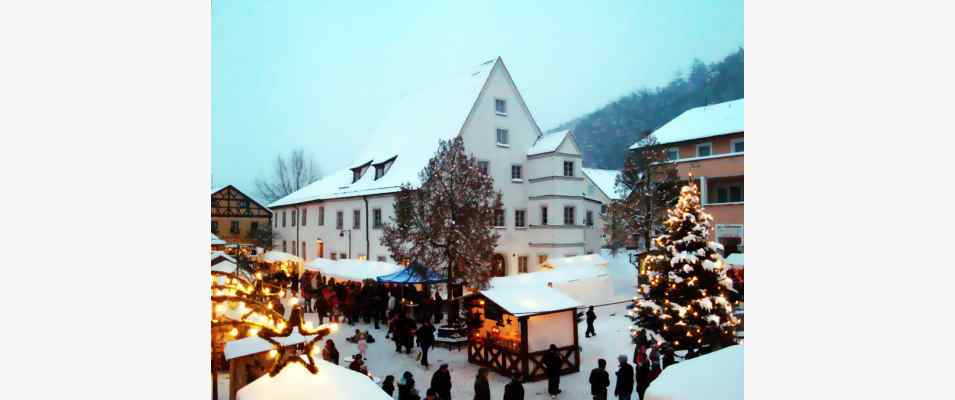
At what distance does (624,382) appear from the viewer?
534cm

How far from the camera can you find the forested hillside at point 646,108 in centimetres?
527

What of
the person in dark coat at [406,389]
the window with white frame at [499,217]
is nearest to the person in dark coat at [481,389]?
the person in dark coat at [406,389]

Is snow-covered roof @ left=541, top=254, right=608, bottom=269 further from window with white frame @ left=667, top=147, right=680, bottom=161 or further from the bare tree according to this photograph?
the bare tree

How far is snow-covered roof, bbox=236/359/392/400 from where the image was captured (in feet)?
11.4

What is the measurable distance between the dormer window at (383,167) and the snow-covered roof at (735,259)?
397cm

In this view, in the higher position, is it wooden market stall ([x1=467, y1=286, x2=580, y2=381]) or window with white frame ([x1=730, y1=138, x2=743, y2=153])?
window with white frame ([x1=730, y1=138, x2=743, y2=153])

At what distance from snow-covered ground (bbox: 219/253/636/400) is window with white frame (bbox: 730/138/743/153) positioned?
1837 mm

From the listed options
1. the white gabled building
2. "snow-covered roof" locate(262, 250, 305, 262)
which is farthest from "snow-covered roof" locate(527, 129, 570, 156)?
"snow-covered roof" locate(262, 250, 305, 262)

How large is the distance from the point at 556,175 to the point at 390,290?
261 cm

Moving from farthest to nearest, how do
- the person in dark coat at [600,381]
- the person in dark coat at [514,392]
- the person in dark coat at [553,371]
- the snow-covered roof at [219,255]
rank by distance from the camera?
the person in dark coat at [553,371]
the person in dark coat at [600,381]
the person in dark coat at [514,392]
the snow-covered roof at [219,255]

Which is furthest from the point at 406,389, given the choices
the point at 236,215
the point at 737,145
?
the point at 737,145

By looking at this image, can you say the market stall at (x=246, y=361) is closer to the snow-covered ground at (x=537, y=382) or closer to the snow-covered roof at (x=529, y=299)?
the snow-covered ground at (x=537, y=382)
